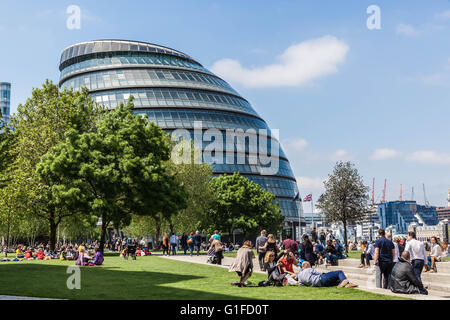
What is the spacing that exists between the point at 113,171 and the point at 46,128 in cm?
844

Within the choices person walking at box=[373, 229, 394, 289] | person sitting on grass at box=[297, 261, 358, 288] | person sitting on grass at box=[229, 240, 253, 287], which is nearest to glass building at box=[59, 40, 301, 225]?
person sitting on grass at box=[229, 240, 253, 287]

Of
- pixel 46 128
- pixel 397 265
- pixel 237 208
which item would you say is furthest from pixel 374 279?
pixel 237 208

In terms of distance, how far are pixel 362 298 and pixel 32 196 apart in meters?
33.3

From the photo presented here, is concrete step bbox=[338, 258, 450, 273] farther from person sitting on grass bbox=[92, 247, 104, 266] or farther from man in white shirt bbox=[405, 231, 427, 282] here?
person sitting on grass bbox=[92, 247, 104, 266]

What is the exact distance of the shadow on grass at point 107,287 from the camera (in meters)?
14.9

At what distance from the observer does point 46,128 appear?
4472cm

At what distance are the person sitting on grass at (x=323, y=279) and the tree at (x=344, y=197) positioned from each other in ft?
121

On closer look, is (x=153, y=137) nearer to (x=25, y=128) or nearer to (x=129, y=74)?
(x=25, y=128)

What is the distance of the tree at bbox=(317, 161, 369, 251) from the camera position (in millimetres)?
53781

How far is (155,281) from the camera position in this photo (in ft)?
63.6

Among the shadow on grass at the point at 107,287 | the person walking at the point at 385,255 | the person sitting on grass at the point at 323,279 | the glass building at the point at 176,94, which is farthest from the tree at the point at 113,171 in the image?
the glass building at the point at 176,94

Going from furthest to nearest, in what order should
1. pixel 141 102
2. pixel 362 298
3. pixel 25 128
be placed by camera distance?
pixel 141 102, pixel 25 128, pixel 362 298

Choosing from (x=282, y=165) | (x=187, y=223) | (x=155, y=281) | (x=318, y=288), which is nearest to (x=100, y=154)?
(x=187, y=223)

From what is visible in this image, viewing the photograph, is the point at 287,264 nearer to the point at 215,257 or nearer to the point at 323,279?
the point at 323,279
